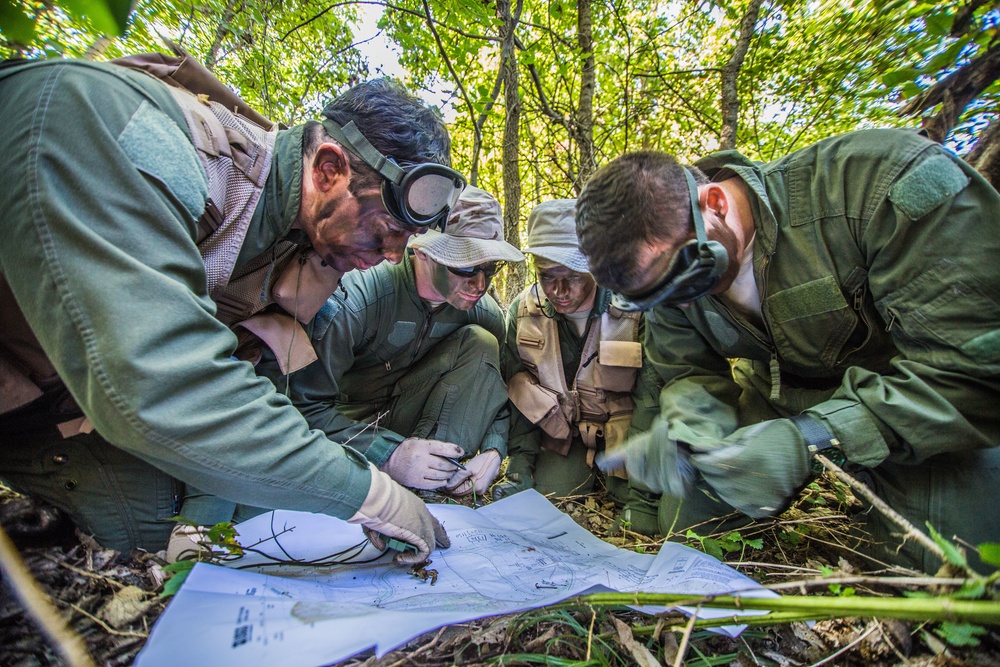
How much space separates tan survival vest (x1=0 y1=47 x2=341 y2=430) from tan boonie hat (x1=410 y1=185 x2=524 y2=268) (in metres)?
0.69

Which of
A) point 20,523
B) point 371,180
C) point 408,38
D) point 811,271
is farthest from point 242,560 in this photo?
point 408,38

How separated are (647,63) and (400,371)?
17.9 ft

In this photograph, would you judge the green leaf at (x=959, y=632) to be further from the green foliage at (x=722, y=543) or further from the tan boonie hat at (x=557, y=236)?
the tan boonie hat at (x=557, y=236)

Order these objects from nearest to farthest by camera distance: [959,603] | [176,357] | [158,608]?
[959,603] < [176,357] < [158,608]

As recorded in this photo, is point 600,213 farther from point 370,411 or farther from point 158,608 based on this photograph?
point 370,411

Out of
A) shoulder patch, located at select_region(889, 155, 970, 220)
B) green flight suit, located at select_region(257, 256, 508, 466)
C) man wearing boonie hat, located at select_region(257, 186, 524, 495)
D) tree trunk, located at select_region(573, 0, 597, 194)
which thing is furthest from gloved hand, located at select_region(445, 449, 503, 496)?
tree trunk, located at select_region(573, 0, 597, 194)

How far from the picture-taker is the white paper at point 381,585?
879 mm

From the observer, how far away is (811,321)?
5.65 feet

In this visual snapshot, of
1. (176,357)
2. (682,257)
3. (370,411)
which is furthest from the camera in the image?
(370,411)

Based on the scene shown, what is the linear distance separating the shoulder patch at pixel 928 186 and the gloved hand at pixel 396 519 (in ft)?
5.59

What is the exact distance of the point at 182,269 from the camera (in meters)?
1.12

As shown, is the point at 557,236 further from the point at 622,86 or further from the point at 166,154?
the point at 622,86

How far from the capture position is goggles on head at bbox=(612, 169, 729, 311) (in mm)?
1561

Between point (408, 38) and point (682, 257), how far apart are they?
3.23 m
